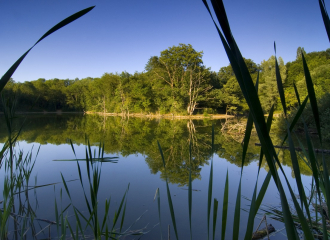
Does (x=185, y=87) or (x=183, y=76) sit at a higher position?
(x=183, y=76)

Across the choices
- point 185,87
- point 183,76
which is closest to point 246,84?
point 185,87

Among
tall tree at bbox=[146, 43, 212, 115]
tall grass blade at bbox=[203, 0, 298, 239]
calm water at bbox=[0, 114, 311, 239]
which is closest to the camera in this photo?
tall grass blade at bbox=[203, 0, 298, 239]

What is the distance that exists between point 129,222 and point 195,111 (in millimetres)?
25007

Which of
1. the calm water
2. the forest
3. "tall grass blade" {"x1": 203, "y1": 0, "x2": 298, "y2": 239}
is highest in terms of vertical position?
the forest

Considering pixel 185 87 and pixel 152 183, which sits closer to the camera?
pixel 152 183

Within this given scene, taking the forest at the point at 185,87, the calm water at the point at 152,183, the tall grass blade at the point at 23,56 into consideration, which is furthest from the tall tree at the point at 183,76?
the tall grass blade at the point at 23,56

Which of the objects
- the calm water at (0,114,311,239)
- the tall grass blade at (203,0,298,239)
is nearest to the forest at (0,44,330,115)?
the calm water at (0,114,311,239)

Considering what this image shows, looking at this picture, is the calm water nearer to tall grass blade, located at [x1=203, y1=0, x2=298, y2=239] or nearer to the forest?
tall grass blade, located at [x1=203, y1=0, x2=298, y2=239]

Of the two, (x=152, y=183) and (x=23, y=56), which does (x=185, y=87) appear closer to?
(x=152, y=183)

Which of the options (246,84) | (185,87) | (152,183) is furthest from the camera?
(185,87)

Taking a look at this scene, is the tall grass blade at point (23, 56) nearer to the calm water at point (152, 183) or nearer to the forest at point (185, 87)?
the calm water at point (152, 183)

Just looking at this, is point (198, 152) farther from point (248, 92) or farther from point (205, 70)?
point (205, 70)

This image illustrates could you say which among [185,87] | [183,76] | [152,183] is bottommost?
[152,183]

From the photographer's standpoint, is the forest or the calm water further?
the forest
